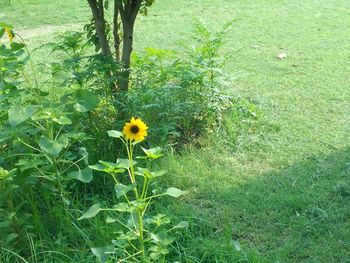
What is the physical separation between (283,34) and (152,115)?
10.7 ft

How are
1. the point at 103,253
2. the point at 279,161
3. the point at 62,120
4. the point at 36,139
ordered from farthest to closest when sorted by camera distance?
the point at 279,161 < the point at 36,139 < the point at 62,120 < the point at 103,253

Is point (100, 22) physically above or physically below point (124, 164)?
above

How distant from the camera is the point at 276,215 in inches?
128

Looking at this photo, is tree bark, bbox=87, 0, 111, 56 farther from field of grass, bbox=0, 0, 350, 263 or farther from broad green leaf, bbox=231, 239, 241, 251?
broad green leaf, bbox=231, 239, 241, 251

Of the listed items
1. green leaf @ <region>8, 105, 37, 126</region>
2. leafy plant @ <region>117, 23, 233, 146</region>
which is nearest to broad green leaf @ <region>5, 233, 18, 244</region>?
green leaf @ <region>8, 105, 37, 126</region>

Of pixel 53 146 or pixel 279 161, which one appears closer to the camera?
pixel 53 146

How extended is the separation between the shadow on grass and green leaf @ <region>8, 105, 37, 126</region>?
1.01 metres

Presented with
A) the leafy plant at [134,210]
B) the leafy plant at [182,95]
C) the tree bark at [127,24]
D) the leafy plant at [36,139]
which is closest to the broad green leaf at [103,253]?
the leafy plant at [134,210]

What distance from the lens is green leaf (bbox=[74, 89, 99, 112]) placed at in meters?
3.03

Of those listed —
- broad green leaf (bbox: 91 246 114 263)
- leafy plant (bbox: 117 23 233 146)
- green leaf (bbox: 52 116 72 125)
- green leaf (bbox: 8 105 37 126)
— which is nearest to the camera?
broad green leaf (bbox: 91 246 114 263)

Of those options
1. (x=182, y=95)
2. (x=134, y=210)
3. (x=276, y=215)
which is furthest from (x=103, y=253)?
(x=182, y=95)

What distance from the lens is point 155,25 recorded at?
24.5 ft

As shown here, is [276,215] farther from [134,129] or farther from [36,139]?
[36,139]

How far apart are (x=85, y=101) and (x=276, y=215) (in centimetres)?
125
